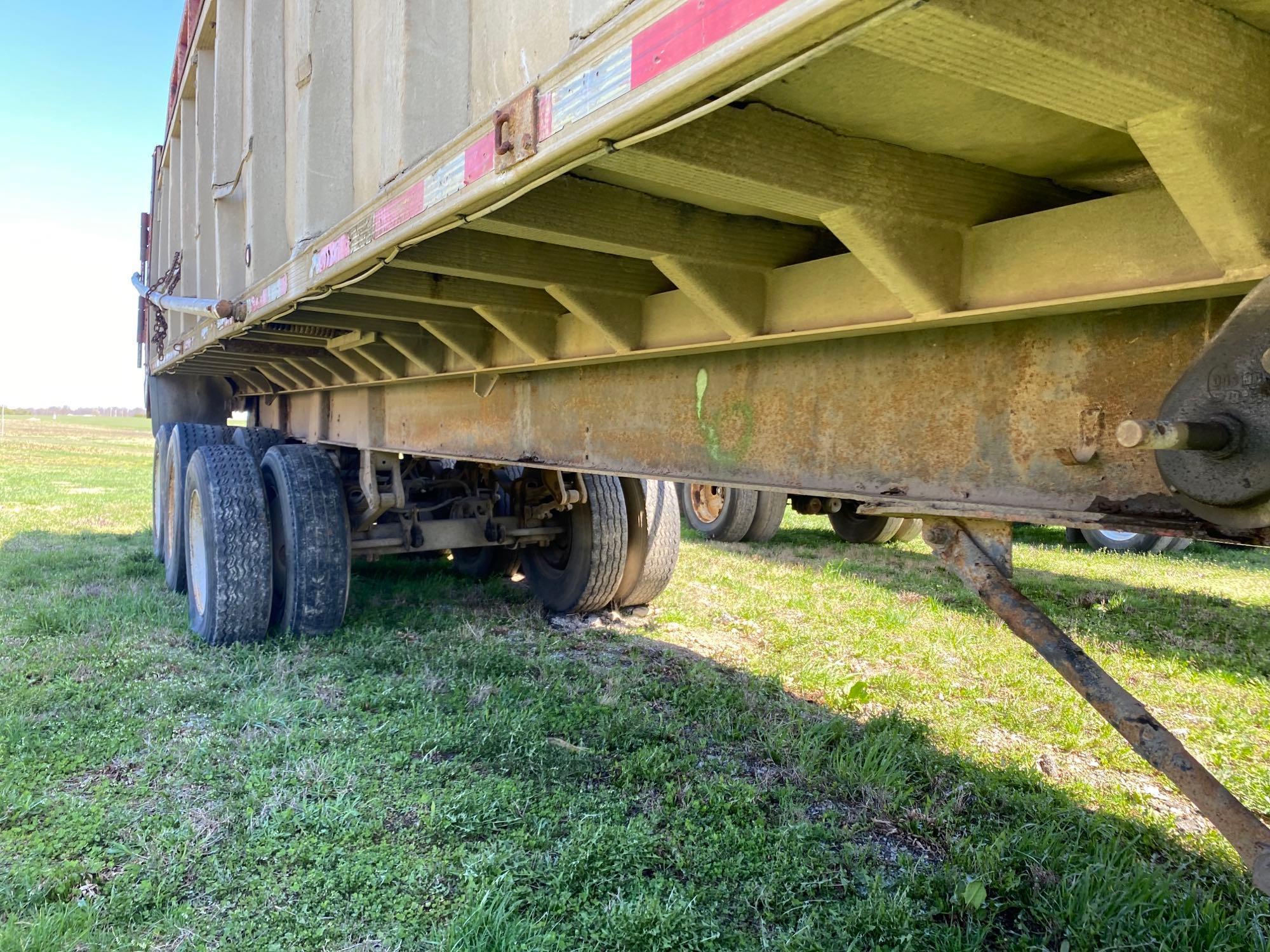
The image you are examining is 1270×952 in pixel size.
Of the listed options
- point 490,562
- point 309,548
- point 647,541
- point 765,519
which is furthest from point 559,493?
point 765,519

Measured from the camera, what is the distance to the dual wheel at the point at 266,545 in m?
4.36

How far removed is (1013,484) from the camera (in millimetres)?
1720

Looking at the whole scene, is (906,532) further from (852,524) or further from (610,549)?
(610,549)

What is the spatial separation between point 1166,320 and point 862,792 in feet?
6.87

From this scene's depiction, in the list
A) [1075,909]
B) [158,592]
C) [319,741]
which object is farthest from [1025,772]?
[158,592]

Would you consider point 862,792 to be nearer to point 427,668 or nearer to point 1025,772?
point 1025,772

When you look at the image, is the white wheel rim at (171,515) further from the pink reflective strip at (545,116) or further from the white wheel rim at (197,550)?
the pink reflective strip at (545,116)

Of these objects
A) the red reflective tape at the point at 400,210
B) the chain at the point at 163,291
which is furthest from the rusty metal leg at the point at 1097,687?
the chain at the point at 163,291

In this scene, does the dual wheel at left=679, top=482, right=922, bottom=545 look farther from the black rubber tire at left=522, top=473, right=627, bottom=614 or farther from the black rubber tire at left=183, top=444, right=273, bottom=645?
the black rubber tire at left=183, top=444, right=273, bottom=645

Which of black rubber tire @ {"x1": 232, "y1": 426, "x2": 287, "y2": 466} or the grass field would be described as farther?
black rubber tire @ {"x1": 232, "y1": 426, "x2": 287, "y2": 466}

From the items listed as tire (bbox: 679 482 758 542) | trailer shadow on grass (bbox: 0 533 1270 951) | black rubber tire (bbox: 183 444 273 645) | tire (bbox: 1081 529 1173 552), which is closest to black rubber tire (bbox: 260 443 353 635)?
black rubber tire (bbox: 183 444 273 645)

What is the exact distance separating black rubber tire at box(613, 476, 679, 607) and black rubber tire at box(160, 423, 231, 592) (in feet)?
9.58

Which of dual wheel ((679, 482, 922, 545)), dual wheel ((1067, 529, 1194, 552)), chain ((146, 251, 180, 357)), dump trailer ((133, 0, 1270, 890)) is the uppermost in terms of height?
chain ((146, 251, 180, 357))

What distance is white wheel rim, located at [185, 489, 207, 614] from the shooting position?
4.50 meters
